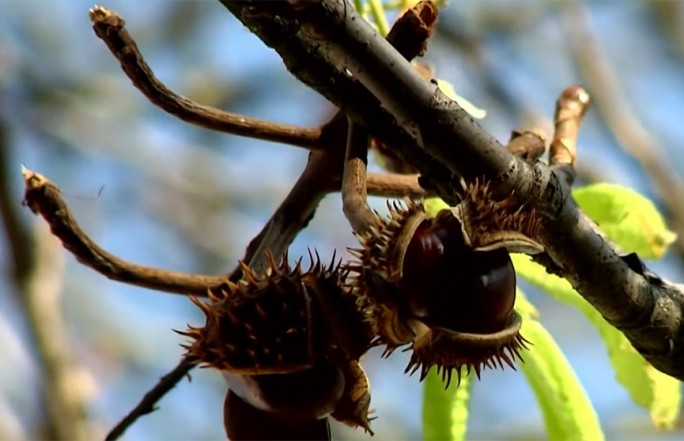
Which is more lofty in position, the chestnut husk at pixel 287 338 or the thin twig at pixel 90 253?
the thin twig at pixel 90 253

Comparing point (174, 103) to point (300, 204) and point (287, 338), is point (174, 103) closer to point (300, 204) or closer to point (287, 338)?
point (300, 204)

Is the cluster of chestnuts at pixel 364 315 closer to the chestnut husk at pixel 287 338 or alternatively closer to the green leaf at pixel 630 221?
the chestnut husk at pixel 287 338

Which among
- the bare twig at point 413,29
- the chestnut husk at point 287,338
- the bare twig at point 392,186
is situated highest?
the bare twig at point 413,29

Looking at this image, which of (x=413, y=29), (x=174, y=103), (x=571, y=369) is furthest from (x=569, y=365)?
(x=174, y=103)

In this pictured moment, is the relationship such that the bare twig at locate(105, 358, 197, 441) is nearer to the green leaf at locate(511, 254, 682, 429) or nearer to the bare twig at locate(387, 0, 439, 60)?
the bare twig at locate(387, 0, 439, 60)

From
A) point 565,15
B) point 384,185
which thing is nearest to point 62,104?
point 565,15

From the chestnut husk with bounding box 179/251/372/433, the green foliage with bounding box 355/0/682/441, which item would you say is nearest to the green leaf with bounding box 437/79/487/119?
the green foliage with bounding box 355/0/682/441

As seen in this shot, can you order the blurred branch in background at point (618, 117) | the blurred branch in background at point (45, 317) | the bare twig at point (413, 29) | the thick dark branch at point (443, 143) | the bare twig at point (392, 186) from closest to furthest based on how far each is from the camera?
the thick dark branch at point (443, 143), the bare twig at point (413, 29), the bare twig at point (392, 186), the blurred branch in background at point (45, 317), the blurred branch in background at point (618, 117)

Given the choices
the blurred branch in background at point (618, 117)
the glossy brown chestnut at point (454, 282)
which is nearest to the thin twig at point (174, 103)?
the glossy brown chestnut at point (454, 282)
